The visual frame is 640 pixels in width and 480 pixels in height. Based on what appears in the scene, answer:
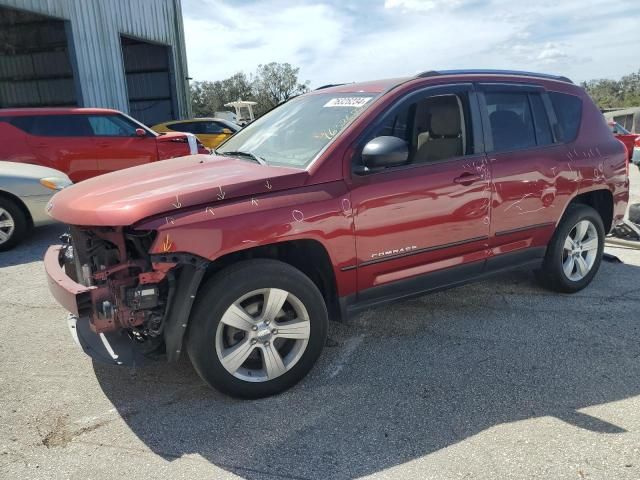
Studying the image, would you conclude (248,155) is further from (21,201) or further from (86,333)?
(21,201)

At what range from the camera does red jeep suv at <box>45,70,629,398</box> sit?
2.66 m

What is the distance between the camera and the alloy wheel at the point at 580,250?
4395 millimetres

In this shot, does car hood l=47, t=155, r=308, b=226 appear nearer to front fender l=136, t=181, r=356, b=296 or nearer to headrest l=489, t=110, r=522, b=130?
front fender l=136, t=181, r=356, b=296

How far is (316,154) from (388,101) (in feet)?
2.14

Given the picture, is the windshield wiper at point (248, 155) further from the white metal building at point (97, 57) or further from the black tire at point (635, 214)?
the white metal building at point (97, 57)

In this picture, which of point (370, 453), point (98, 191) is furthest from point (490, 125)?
point (98, 191)

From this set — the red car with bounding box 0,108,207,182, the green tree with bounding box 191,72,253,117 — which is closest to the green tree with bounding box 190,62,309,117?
the green tree with bounding box 191,72,253,117

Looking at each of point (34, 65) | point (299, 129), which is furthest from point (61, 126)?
point (34, 65)

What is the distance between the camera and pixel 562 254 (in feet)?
14.1

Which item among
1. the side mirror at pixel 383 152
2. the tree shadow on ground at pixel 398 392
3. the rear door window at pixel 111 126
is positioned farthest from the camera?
the rear door window at pixel 111 126

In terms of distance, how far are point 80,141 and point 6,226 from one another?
2931 millimetres

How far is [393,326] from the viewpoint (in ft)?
12.8

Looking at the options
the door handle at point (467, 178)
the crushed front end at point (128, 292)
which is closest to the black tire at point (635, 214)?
the door handle at point (467, 178)

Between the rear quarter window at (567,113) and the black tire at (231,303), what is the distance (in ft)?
8.90
